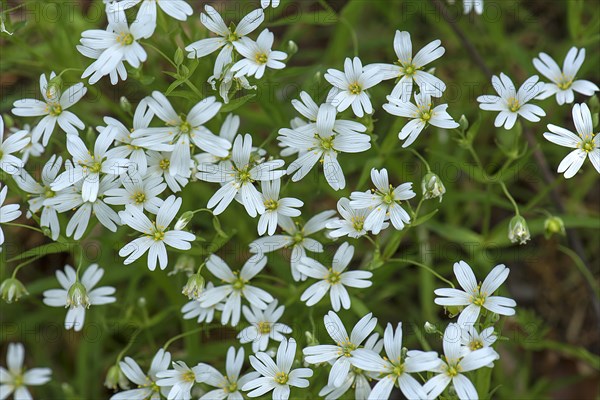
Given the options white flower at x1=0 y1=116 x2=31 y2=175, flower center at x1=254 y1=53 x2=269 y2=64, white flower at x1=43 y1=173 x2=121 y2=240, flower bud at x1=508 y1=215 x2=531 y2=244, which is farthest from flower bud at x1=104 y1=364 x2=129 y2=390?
flower bud at x1=508 y1=215 x2=531 y2=244

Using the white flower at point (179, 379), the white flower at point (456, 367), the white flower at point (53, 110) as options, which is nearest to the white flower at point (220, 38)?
the white flower at point (53, 110)

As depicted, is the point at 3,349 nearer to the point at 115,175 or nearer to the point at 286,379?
the point at 115,175

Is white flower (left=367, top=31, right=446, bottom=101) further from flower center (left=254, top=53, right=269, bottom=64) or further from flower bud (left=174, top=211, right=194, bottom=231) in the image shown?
flower bud (left=174, top=211, right=194, bottom=231)

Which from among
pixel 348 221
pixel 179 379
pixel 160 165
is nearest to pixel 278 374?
pixel 179 379

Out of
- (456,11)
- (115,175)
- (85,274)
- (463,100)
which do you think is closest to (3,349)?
(85,274)

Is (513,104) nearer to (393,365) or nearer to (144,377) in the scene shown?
(393,365)

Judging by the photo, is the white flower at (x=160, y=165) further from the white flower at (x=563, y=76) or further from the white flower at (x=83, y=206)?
the white flower at (x=563, y=76)
